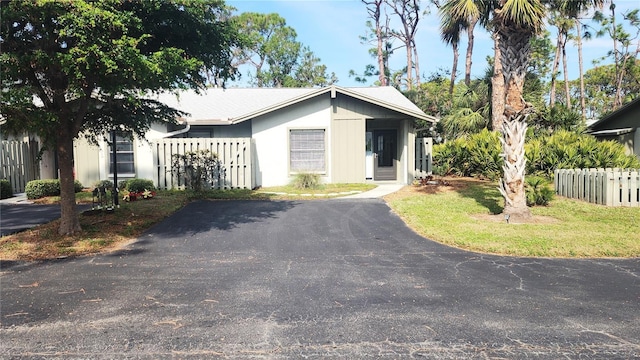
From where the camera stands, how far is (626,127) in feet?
61.9

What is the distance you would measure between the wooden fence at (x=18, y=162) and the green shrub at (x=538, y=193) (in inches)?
676

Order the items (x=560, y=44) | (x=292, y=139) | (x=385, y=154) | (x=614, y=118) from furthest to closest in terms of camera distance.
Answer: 1. (x=560, y=44)
2. (x=614, y=118)
3. (x=385, y=154)
4. (x=292, y=139)

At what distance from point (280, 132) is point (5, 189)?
10.1 meters

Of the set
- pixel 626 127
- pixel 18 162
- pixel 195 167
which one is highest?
pixel 626 127

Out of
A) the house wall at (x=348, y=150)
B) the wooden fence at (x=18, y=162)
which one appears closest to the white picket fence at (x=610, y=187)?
the house wall at (x=348, y=150)

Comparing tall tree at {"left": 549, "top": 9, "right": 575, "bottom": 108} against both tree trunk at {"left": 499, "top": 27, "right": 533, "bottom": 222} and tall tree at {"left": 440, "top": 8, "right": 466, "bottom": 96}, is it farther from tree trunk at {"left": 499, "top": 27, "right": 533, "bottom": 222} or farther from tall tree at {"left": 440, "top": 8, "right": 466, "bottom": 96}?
tree trunk at {"left": 499, "top": 27, "right": 533, "bottom": 222}

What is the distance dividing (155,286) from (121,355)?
1.93 m

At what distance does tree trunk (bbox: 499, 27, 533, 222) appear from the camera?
959 cm

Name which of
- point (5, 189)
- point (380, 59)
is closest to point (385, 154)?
point (5, 189)

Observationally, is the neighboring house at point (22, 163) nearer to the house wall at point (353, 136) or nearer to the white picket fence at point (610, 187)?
the house wall at point (353, 136)

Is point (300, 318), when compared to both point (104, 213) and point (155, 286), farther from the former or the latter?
point (104, 213)

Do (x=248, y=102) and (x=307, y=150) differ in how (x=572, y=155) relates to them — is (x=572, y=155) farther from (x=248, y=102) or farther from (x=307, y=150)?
(x=248, y=102)

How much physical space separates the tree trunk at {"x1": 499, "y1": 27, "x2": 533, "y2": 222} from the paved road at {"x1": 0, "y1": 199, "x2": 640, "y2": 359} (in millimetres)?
3257

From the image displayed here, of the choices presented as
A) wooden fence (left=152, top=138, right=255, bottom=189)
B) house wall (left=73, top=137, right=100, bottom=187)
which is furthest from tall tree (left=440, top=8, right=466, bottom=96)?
house wall (left=73, top=137, right=100, bottom=187)
